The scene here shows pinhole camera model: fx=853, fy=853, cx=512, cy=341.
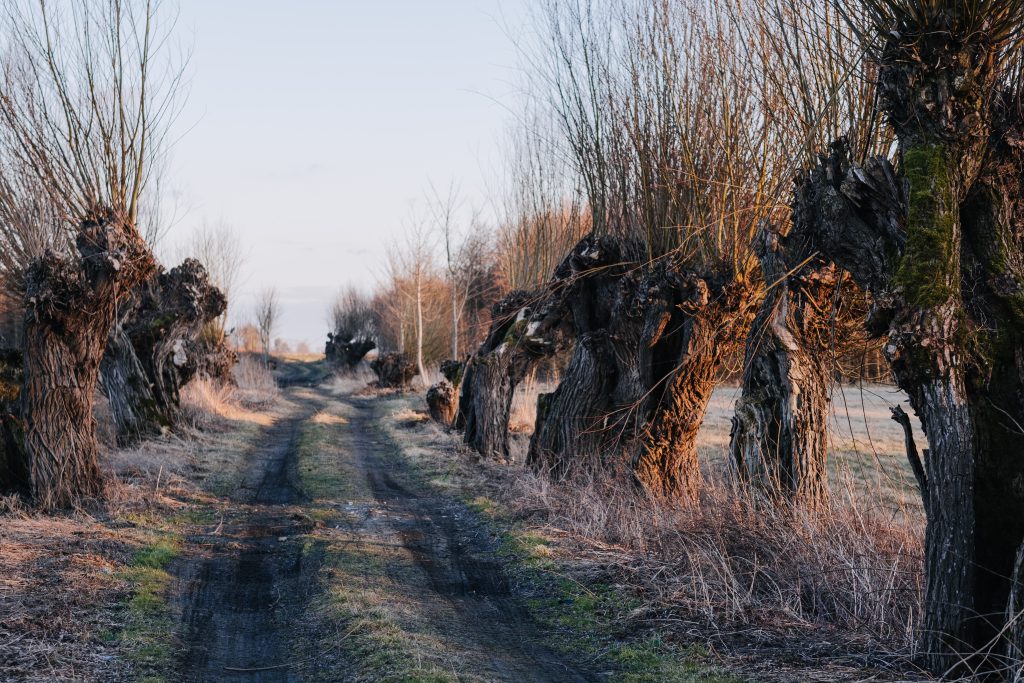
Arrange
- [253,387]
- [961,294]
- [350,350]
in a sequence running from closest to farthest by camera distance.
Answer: [961,294] → [253,387] → [350,350]

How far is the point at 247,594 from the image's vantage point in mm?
7578

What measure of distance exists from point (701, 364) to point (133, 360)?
11608mm

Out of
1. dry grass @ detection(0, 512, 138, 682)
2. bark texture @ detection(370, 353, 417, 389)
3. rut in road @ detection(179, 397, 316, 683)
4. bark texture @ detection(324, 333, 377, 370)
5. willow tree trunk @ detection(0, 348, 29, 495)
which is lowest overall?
rut in road @ detection(179, 397, 316, 683)

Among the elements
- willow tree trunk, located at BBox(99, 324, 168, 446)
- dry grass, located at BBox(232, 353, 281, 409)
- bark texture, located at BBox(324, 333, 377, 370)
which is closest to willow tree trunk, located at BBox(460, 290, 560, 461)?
willow tree trunk, located at BBox(99, 324, 168, 446)

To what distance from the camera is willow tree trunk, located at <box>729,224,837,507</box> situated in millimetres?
8477

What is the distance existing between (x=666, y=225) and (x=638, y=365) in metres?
1.97

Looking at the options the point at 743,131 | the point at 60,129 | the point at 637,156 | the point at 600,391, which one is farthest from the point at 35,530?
the point at 743,131

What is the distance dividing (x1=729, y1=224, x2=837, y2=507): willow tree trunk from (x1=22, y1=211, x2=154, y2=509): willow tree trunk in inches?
301

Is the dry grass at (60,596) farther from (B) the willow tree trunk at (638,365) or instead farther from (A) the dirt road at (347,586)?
(B) the willow tree trunk at (638,365)

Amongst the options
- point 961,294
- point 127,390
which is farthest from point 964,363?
point 127,390

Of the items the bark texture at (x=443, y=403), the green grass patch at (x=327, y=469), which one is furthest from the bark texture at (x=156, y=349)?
the bark texture at (x=443, y=403)

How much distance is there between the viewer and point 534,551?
834cm

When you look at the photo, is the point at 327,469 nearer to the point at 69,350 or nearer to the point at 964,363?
the point at 69,350

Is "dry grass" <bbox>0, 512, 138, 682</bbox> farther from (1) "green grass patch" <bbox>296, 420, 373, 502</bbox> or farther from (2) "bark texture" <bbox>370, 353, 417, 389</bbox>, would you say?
(2) "bark texture" <bbox>370, 353, 417, 389</bbox>
